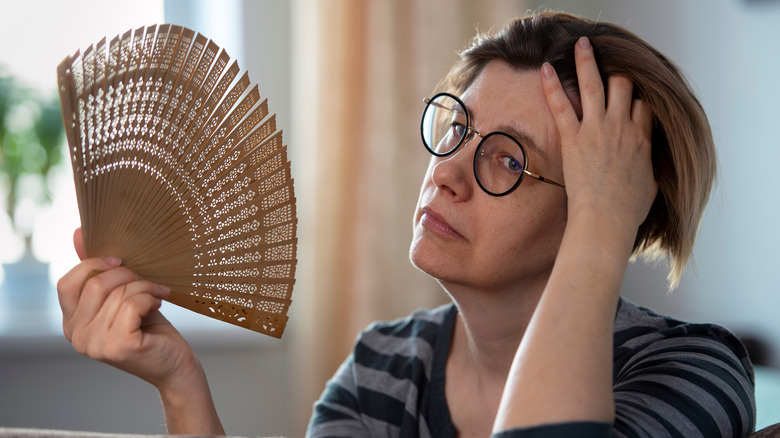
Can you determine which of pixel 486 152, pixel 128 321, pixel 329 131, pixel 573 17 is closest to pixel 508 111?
pixel 486 152

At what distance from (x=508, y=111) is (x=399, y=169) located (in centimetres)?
168

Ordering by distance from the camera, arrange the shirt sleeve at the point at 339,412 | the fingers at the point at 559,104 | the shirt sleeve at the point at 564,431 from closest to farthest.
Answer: the shirt sleeve at the point at 564,431 → the fingers at the point at 559,104 → the shirt sleeve at the point at 339,412

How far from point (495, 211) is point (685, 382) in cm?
41

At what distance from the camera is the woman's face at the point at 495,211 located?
1.23 metres

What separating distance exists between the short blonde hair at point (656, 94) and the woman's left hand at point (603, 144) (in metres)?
0.04

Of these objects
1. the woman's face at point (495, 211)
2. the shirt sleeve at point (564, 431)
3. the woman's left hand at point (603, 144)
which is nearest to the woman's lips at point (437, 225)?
the woman's face at point (495, 211)

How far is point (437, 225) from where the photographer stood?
1.25 metres

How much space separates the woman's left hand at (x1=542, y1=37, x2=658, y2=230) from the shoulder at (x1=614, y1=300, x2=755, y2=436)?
0.23 m

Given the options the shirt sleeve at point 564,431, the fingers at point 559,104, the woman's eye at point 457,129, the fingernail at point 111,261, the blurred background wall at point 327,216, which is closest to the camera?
the shirt sleeve at point 564,431

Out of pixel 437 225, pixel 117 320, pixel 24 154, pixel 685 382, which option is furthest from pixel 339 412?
pixel 24 154

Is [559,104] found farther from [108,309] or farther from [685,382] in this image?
[108,309]

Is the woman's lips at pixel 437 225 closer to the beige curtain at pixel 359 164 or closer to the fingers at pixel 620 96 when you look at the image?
the fingers at pixel 620 96

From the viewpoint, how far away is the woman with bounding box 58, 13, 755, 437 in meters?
0.96

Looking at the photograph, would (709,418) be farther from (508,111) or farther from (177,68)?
(177,68)
